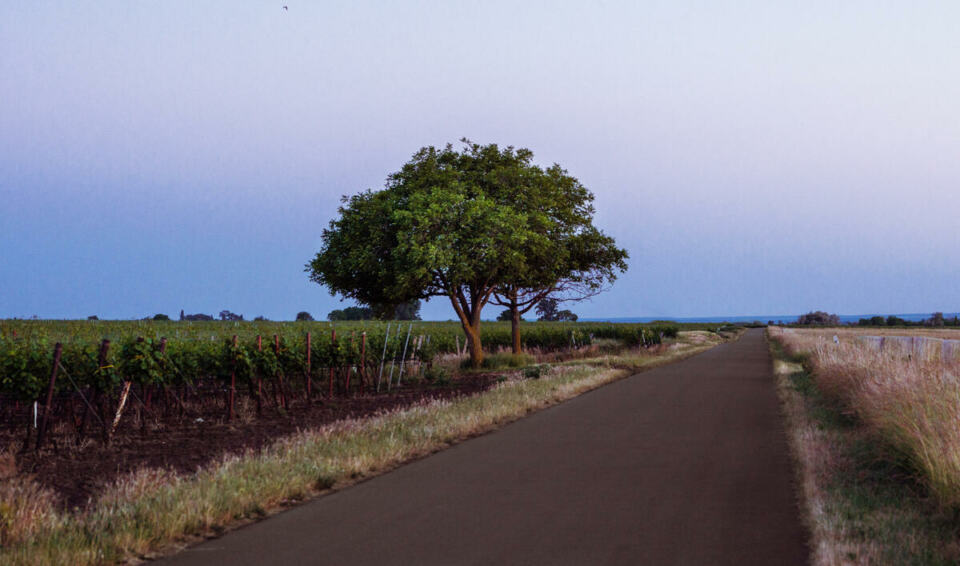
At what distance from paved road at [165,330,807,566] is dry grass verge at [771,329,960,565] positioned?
29 cm

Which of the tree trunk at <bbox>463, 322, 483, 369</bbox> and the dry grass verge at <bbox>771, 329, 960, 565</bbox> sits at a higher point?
the tree trunk at <bbox>463, 322, 483, 369</bbox>

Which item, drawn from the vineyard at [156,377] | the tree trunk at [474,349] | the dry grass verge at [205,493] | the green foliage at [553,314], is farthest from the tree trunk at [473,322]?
the green foliage at [553,314]

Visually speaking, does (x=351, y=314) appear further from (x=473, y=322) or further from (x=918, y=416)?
(x=918, y=416)

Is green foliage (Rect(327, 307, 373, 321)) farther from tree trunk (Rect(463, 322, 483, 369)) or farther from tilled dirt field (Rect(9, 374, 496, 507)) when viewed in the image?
tilled dirt field (Rect(9, 374, 496, 507))

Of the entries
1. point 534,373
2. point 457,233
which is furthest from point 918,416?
point 457,233

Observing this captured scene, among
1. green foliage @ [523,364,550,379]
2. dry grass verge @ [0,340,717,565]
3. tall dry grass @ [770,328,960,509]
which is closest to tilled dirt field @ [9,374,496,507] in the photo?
dry grass verge @ [0,340,717,565]

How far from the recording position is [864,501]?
8367mm

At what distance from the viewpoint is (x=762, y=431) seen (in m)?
14.2

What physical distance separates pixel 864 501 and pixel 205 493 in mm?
7015

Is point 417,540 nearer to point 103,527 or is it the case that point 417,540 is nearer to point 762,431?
point 103,527

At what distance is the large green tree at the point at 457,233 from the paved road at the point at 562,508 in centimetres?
1500

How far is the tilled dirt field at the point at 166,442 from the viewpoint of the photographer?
1054 cm

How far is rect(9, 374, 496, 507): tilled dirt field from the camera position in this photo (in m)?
10.5

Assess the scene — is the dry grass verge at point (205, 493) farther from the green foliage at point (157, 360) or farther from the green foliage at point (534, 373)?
the green foliage at point (534, 373)
